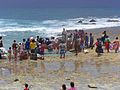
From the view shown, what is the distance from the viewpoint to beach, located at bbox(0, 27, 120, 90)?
2041cm

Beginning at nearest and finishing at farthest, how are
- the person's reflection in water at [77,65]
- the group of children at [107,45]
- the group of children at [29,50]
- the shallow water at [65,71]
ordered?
the shallow water at [65,71]
the person's reflection in water at [77,65]
the group of children at [29,50]
the group of children at [107,45]

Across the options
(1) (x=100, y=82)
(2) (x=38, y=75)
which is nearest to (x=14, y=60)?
(2) (x=38, y=75)

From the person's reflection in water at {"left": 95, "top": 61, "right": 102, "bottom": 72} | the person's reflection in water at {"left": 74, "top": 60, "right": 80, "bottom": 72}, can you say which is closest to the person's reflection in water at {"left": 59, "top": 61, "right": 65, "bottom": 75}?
the person's reflection in water at {"left": 74, "top": 60, "right": 80, "bottom": 72}

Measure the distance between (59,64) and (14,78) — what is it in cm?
449

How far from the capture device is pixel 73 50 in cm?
3014

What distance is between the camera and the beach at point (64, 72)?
20406 mm

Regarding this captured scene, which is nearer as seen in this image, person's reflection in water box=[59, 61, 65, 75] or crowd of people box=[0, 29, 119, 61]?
person's reflection in water box=[59, 61, 65, 75]

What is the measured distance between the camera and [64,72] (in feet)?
76.5

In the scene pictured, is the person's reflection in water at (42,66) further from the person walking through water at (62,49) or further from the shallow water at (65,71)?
the person walking through water at (62,49)

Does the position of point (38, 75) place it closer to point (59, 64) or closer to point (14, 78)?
point (14, 78)

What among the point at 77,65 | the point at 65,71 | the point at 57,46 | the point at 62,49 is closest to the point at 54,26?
the point at 57,46

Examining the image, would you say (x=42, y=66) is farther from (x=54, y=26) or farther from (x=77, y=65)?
(x=54, y=26)

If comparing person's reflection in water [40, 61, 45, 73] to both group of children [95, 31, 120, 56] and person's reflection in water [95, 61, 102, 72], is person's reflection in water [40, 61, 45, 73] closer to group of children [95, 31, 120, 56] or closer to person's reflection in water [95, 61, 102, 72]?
person's reflection in water [95, 61, 102, 72]

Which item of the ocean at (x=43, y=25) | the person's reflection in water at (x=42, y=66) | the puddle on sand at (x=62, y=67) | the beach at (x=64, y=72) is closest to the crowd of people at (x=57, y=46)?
the beach at (x=64, y=72)
